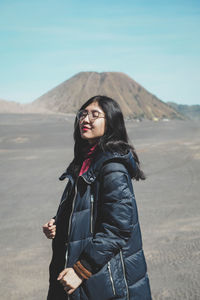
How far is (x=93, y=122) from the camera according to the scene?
215cm

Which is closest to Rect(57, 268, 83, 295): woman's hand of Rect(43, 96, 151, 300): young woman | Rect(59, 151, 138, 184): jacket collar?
Rect(43, 96, 151, 300): young woman

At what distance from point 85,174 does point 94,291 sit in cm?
59

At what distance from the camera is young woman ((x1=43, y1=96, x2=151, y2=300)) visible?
1.90 m

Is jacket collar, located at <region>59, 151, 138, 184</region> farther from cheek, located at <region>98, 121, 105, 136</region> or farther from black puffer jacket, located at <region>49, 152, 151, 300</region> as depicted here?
cheek, located at <region>98, 121, 105, 136</region>

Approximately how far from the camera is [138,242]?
204 cm

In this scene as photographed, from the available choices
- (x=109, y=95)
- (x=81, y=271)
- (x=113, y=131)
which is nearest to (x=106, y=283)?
(x=81, y=271)

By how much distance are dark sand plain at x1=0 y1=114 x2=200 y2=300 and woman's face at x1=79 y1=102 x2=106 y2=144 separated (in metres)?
2.60

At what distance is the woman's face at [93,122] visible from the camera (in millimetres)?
2146

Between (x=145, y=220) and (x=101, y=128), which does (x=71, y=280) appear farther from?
(x=145, y=220)

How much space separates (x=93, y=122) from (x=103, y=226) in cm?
60

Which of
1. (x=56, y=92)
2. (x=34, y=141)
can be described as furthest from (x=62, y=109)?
(x=34, y=141)

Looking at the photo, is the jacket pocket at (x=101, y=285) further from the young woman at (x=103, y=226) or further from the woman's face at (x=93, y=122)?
the woman's face at (x=93, y=122)

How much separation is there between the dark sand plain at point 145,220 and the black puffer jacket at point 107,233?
234 cm

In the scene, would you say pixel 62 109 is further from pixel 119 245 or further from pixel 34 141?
pixel 119 245
